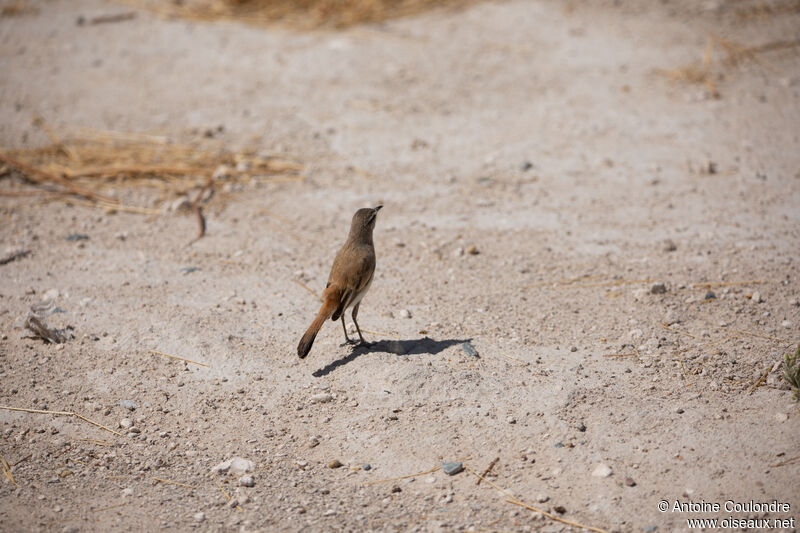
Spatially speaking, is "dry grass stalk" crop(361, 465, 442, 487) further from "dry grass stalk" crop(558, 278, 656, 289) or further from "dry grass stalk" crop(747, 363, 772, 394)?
"dry grass stalk" crop(558, 278, 656, 289)

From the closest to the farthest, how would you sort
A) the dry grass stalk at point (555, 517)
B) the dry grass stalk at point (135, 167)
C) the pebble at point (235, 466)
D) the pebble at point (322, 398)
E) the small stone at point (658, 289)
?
the dry grass stalk at point (555, 517)
the pebble at point (235, 466)
the pebble at point (322, 398)
the small stone at point (658, 289)
the dry grass stalk at point (135, 167)

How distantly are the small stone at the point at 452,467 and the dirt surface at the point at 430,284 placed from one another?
39 millimetres

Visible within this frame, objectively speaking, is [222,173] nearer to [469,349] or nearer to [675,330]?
[469,349]

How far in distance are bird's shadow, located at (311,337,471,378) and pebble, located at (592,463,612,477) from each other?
128 cm

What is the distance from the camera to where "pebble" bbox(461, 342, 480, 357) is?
4.45 meters

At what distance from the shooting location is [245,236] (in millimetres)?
6086

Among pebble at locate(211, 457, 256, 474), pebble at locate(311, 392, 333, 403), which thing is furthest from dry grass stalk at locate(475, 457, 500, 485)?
pebble at locate(211, 457, 256, 474)

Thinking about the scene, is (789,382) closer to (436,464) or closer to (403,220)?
(436,464)

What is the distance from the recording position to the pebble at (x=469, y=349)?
4.45 m

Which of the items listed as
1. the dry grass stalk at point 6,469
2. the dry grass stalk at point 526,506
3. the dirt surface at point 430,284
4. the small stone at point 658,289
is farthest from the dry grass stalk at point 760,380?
the dry grass stalk at point 6,469

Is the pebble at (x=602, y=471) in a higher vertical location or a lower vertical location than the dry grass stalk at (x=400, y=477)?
higher

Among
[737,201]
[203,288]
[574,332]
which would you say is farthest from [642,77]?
[203,288]

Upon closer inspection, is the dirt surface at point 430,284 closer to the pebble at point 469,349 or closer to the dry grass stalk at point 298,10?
the pebble at point 469,349

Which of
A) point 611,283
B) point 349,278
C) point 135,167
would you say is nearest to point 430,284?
point 349,278
